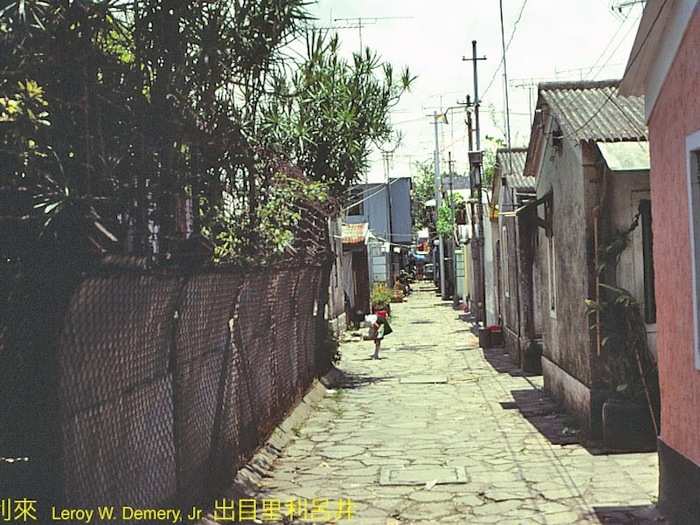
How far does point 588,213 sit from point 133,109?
5.78m

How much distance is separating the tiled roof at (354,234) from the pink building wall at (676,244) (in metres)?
24.4

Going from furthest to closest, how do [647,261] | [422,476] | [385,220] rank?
[385,220] → [647,261] → [422,476]

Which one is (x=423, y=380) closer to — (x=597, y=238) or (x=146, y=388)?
(x=597, y=238)

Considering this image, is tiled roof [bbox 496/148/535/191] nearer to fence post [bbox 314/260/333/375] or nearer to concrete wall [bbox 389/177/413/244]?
fence post [bbox 314/260/333/375]

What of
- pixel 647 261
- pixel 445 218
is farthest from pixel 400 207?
pixel 647 261

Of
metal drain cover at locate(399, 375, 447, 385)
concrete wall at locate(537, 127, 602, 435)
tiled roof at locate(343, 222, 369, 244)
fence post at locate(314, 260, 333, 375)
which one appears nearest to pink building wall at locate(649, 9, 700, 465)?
concrete wall at locate(537, 127, 602, 435)

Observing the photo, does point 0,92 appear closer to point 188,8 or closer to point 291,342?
point 188,8

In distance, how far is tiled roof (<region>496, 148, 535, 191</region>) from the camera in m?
20.0

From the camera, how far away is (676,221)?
7133mm

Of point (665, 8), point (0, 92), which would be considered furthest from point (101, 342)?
point (665, 8)

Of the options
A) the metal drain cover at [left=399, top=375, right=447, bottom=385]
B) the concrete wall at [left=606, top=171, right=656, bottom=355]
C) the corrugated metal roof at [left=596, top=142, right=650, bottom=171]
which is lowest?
the metal drain cover at [left=399, top=375, right=447, bottom=385]

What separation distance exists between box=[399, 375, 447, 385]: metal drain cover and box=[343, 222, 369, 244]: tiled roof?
1330cm

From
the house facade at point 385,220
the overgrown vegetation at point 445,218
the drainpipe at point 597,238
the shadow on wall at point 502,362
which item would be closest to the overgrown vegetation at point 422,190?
the house facade at point 385,220

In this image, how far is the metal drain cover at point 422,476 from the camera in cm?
951
